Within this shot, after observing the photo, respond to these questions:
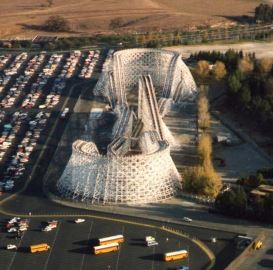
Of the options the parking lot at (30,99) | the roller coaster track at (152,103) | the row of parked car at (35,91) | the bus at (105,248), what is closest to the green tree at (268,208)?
the bus at (105,248)

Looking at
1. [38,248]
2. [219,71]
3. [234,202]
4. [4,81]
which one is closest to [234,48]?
[219,71]

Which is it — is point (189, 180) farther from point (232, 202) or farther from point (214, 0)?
point (214, 0)

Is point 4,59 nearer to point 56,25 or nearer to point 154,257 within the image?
point 56,25

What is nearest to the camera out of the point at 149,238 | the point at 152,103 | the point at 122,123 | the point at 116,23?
the point at 149,238

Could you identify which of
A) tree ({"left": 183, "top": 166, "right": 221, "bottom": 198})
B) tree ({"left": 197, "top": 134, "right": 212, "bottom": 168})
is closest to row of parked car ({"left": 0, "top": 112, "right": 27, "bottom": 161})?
tree ({"left": 197, "top": 134, "right": 212, "bottom": 168})

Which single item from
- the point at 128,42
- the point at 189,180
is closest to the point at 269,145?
the point at 189,180

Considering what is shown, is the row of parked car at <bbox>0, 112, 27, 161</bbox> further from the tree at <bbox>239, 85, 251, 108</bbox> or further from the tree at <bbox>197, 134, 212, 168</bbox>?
the tree at <bbox>239, 85, 251, 108</bbox>
